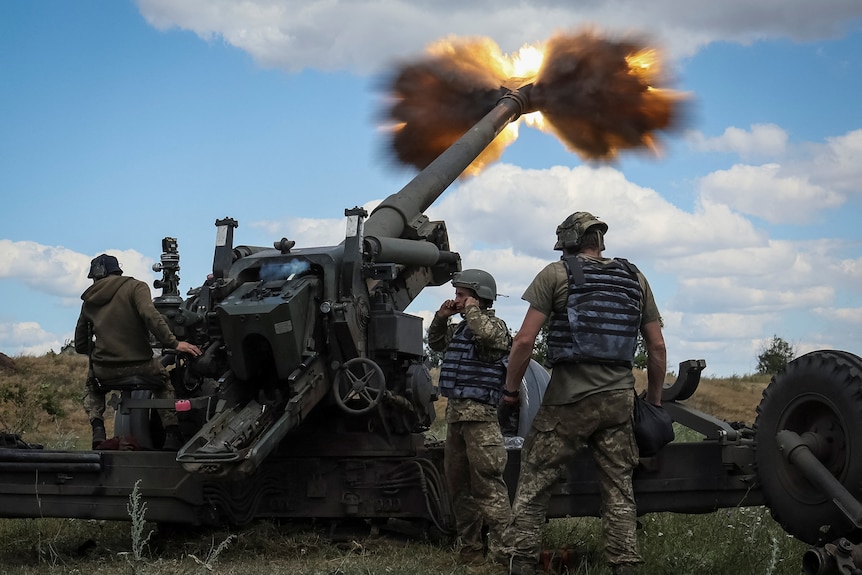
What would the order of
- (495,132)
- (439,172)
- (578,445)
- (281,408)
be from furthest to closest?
1. (495,132)
2. (439,172)
3. (281,408)
4. (578,445)

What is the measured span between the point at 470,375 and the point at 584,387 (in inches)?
40.2

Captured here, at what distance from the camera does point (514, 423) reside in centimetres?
983

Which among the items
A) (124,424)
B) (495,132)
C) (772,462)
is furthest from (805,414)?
(495,132)

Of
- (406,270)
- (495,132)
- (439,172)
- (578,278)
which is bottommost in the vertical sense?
(578,278)

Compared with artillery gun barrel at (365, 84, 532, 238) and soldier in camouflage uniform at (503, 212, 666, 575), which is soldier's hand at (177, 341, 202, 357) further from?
soldier in camouflage uniform at (503, 212, 666, 575)

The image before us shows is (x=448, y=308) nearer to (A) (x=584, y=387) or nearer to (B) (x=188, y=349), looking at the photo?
(A) (x=584, y=387)

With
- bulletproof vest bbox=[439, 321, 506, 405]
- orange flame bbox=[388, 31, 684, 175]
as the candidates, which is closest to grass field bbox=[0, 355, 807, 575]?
bulletproof vest bbox=[439, 321, 506, 405]

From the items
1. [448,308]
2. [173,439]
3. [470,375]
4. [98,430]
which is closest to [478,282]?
[448,308]

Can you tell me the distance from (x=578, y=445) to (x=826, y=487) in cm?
142

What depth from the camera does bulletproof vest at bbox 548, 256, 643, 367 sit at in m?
6.22

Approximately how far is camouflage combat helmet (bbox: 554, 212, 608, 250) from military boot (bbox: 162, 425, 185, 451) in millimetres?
3803

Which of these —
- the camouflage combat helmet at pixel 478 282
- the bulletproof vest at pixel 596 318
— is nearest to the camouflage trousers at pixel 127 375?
the camouflage combat helmet at pixel 478 282

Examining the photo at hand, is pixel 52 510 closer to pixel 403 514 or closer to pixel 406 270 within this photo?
pixel 403 514

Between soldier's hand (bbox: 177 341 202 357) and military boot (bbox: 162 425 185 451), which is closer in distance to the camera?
soldier's hand (bbox: 177 341 202 357)
